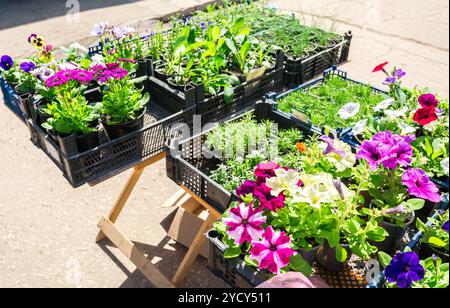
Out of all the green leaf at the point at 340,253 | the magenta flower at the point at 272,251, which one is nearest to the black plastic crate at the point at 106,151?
the magenta flower at the point at 272,251

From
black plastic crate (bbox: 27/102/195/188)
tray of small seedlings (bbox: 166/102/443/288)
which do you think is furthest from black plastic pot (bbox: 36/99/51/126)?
tray of small seedlings (bbox: 166/102/443/288)

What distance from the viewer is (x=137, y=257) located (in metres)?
2.68

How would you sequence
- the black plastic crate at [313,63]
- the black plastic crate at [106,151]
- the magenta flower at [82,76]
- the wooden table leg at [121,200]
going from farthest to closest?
1. the black plastic crate at [313,63]
2. the wooden table leg at [121,200]
3. the magenta flower at [82,76]
4. the black plastic crate at [106,151]

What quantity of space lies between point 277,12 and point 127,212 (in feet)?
Answer: 8.26

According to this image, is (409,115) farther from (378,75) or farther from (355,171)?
(378,75)

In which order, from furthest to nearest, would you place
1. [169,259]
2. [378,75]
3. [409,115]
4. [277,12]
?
[378,75] < [277,12] < [169,259] < [409,115]

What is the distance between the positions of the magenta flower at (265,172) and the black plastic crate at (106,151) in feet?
2.60

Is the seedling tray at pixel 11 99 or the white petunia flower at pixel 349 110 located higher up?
the white petunia flower at pixel 349 110

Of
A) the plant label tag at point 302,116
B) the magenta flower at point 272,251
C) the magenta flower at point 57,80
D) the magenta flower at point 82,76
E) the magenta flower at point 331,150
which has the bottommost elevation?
the plant label tag at point 302,116

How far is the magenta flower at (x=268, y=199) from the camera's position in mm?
1600

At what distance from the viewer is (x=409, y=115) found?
234cm

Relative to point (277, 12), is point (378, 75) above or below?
below

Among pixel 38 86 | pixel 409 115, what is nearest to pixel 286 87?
pixel 409 115

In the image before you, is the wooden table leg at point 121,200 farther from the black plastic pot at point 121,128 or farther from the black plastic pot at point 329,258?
the black plastic pot at point 329,258
